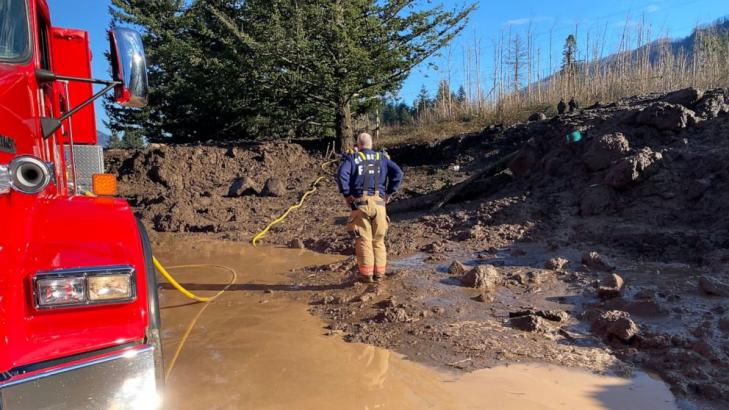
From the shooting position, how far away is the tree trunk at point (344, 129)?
16.0 meters

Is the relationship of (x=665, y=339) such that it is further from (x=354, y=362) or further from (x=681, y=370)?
(x=354, y=362)

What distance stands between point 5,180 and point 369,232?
163 inches

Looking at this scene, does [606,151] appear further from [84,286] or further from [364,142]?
[84,286]

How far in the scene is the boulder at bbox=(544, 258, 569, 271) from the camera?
5863 mm

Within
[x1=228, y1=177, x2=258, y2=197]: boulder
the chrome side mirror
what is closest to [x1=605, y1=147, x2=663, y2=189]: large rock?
the chrome side mirror

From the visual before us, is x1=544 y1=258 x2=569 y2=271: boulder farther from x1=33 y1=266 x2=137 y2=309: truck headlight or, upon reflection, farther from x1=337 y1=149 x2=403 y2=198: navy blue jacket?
x1=33 y1=266 x2=137 y2=309: truck headlight

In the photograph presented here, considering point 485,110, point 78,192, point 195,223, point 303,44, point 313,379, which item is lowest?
point 313,379

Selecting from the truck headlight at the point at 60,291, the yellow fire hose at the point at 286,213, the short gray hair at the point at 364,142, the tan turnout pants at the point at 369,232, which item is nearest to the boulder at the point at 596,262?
the tan turnout pants at the point at 369,232

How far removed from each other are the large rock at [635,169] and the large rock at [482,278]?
310 cm

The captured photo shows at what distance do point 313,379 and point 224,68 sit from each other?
1284cm

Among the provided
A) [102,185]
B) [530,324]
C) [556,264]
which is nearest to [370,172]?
[556,264]

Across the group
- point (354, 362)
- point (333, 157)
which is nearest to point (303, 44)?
point (333, 157)

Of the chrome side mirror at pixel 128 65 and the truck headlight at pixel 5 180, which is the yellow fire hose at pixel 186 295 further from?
the truck headlight at pixel 5 180

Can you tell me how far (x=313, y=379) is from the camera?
141 inches
